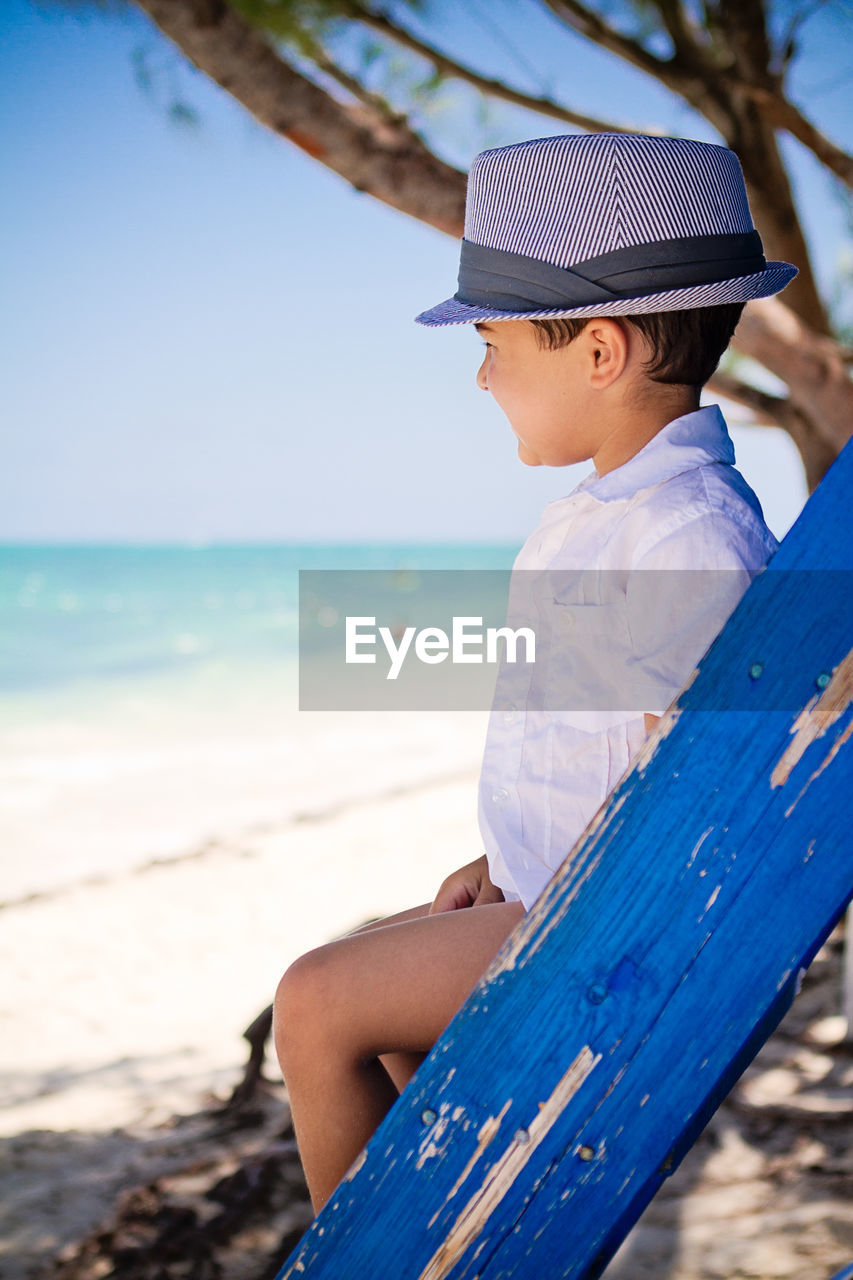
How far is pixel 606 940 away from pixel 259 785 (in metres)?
8.85

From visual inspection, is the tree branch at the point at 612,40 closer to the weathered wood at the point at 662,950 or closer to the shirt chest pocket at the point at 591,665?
the shirt chest pocket at the point at 591,665

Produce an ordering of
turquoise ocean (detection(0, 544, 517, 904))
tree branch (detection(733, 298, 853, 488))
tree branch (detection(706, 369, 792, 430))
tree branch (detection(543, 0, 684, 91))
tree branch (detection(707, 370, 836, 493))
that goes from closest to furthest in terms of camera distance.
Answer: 1. tree branch (detection(733, 298, 853, 488))
2. tree branch (detection(707, 370, 836, 493))
3. tree branch (detection(706, 369, 792, 430))
4. tree branch (detection(543, 0, 684, 91))
5. turquoise ocean (detection(0, 544, 517, 904))

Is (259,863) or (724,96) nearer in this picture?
(724,96)

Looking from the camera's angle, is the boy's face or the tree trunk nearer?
the boy's face

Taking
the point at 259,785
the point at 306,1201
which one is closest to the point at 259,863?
the point at 259,785

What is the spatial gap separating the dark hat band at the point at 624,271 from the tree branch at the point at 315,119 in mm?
1632

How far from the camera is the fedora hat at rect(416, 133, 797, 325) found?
1.08m

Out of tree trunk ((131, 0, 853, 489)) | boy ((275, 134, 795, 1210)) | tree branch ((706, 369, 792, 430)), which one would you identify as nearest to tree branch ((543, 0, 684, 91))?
tree branch ((706, 369, 792, 430))

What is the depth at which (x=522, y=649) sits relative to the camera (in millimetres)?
1250

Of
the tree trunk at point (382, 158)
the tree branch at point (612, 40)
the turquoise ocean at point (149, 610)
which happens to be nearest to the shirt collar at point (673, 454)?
the tree trunk at point (382, 158)

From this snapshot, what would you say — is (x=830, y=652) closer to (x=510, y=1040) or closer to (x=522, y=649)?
(x=510, y=1040)

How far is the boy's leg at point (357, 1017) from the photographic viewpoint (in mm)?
1056

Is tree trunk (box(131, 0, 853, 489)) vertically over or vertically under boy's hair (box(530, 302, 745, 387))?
over

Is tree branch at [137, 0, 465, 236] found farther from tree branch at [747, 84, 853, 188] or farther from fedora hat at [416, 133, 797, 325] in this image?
fedora hat at [416, 133, 797, 325]
